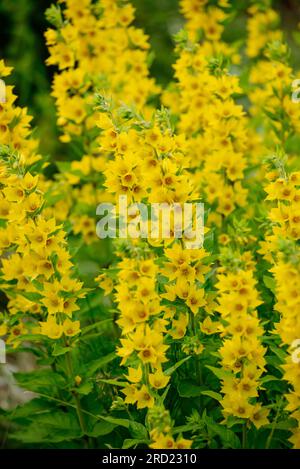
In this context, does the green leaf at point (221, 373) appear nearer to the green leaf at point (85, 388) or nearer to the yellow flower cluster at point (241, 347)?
the yellow flower cluster at point (241, 347)

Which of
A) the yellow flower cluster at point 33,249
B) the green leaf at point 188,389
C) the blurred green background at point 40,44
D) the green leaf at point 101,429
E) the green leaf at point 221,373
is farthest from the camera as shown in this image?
the blurred green background at point 40,44

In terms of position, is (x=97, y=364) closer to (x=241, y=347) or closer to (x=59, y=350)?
(x=59, y=350)

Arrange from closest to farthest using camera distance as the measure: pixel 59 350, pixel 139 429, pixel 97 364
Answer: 1. pixel 139 429
2. pixel 59 350
3. pixel 97 364

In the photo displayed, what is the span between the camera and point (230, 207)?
3600 millimetres

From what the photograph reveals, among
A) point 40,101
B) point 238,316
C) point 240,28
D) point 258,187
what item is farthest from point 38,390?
point 240,28

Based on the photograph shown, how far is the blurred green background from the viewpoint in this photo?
267 inches

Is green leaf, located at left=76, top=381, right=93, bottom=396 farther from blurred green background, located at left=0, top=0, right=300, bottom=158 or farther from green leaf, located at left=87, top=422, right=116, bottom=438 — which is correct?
blurred green background, located at left=0, top=0, right=300, bottom=158

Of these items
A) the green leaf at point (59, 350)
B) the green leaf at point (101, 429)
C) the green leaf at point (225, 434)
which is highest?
the green leaf at point (59, 350)

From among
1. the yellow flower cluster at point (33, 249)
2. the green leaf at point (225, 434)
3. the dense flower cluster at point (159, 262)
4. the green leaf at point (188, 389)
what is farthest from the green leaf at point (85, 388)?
the green leaf at point (225, 434)

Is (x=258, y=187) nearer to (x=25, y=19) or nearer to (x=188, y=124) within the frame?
(x=188, y=124)

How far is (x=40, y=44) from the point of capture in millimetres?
7676

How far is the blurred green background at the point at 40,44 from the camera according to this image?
22.3ft

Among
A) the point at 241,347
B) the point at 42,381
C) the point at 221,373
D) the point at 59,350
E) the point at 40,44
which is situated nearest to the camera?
the point at 241,347

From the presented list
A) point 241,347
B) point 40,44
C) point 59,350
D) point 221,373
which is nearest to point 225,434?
point 221,373
